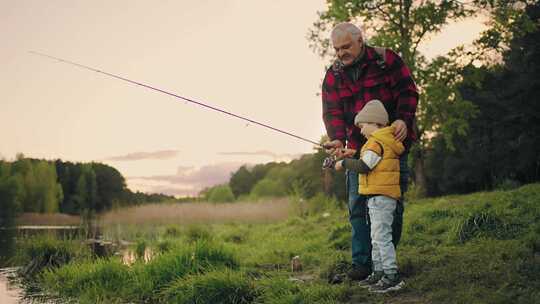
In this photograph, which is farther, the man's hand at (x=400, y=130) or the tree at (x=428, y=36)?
the tree at (x=428, y=36)

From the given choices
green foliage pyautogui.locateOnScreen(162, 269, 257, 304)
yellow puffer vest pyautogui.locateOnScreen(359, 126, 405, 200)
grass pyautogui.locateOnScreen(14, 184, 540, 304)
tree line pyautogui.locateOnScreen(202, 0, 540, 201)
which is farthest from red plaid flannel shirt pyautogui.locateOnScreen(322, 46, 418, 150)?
tree line pyautogui.locateOnScreen(202, 0, 540, 201)

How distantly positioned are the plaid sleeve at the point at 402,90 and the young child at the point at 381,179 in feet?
0.96

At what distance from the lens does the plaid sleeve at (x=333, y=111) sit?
5.28 meters

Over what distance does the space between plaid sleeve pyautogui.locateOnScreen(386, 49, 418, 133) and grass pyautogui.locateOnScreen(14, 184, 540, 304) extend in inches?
54.0

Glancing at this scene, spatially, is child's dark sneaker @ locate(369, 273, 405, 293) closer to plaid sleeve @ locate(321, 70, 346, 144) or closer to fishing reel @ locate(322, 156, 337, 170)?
fishing reel @ locate(322, 156, 337, 170)

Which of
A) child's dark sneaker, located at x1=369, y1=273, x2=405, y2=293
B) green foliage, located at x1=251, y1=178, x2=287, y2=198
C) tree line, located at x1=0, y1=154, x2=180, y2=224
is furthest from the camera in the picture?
green foliage, located at x1=251, y1=178, x2=287, y2=198

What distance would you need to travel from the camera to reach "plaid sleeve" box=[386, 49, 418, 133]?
4.93m

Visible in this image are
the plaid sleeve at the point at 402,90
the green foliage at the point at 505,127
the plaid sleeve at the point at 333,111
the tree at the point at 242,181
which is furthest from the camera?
the tree at the point at 242,181

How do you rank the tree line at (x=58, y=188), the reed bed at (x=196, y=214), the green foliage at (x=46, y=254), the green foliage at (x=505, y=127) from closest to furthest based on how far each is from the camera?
the green foliage at (x=46, y=254)
the reed bed at (x=196, y=214)
the green foliage at (x=505, y=127)
the tree line at (x=58, y=188)

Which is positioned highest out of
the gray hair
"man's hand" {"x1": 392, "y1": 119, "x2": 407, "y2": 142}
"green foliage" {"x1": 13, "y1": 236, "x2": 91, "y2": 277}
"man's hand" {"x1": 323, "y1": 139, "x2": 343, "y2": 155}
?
the gray hair

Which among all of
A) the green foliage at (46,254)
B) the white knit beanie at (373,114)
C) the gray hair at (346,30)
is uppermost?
the gray hair at (346,30)

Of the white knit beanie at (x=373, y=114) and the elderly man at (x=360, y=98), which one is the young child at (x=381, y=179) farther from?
the elderly man at (x=360, y=98)

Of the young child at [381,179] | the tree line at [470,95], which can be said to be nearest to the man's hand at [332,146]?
the young child at [381,179]

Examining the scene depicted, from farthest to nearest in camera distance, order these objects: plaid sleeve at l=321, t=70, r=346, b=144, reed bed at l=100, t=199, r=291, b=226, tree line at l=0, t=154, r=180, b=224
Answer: tree line at l=0, t=154, r=180, b=224 < reed bed at l=100, t=199, r=291, b=226 < plaid sleeve at l=321, t=70, r=346, b=144
